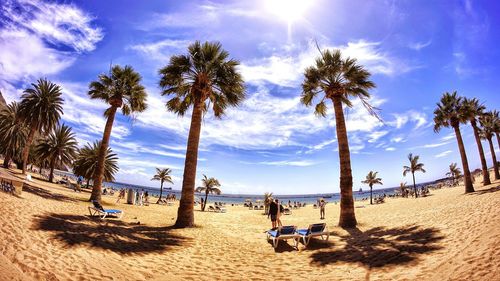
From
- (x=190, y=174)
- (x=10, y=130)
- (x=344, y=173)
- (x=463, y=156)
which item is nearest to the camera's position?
(x=190, y=174)

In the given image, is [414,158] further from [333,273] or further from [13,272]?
[13,272]

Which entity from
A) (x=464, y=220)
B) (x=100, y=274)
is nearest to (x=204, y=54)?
(x=100, y=274)

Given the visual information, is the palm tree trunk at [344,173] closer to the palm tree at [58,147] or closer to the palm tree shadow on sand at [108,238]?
the palm tree shadow on sand at [108,238]

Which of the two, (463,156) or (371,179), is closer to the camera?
(463,156)

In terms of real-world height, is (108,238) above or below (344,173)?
below

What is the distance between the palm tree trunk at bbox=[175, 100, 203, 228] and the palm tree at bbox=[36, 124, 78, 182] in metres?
38.7

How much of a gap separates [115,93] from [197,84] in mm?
10017

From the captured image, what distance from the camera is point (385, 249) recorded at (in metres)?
8.27

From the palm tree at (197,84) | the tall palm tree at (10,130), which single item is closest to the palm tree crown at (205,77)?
the palm tree at (197,84)

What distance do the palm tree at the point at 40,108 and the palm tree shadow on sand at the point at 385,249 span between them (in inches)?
1355

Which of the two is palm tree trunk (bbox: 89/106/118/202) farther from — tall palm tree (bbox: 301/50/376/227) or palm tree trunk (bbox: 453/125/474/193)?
palm tree trunk (bbox: 453/125/474/193)

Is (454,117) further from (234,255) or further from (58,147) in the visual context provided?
(58,147)

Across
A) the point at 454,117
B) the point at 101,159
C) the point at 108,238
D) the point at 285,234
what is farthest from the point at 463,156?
the point at 101,159

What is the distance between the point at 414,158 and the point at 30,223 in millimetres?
56063
